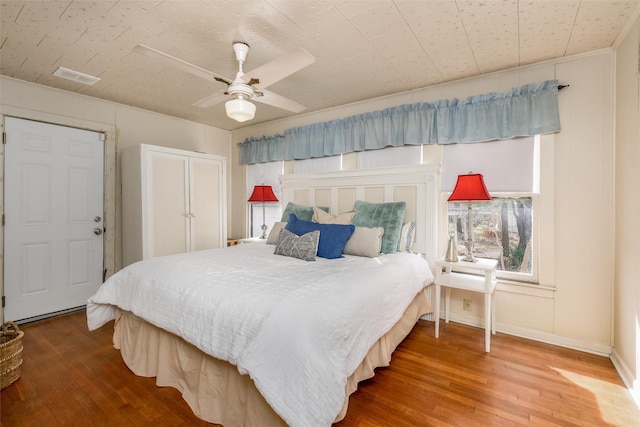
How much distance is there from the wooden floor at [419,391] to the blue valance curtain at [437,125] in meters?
1.87

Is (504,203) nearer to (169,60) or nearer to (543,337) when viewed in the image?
(543,337)

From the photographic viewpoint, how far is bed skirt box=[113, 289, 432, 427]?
1.47m

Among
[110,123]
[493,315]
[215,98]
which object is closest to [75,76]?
[110,123]

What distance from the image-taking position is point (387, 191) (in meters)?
3.19

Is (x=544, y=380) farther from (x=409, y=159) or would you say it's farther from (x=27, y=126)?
(x=27, y=126)

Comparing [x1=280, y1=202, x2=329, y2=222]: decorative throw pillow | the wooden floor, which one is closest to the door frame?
the wooden floor

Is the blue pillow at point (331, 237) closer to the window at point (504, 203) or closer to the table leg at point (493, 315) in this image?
the window at point (504, 203)

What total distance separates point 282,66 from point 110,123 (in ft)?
9.45

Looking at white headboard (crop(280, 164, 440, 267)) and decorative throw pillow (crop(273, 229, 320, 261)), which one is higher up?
white headboard (crop(280, 164, 440, 267))

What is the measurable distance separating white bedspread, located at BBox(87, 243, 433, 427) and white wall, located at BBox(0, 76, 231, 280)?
1.83 m

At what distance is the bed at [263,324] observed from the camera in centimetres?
126

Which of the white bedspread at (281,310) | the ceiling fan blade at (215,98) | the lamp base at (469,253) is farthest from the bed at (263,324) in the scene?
the ceiling fan blade at (215,98)

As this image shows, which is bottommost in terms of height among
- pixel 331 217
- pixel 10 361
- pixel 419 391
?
pixel 419 391

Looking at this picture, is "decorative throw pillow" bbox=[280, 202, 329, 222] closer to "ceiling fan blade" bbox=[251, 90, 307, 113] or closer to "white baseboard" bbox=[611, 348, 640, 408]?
"ceiling fan blade" bbox=[251, 90, 307, 113]
